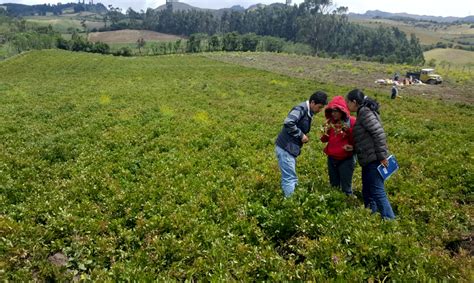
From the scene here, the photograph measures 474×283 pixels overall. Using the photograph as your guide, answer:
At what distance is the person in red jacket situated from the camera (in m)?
8.16

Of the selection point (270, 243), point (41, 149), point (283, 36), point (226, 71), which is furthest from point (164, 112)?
point (283, 36)

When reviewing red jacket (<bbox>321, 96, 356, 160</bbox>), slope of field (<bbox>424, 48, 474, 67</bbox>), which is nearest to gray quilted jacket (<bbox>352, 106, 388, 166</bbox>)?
red jacket (<bbox>321, 96, 356, 160</bbox>)

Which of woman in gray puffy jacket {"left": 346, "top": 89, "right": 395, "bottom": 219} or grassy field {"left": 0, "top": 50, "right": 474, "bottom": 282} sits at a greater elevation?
woman in gray puffy jacket {"left": 346, "top": 89, "right": 395, "bottom": 219}

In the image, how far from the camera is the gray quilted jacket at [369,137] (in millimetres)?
7688

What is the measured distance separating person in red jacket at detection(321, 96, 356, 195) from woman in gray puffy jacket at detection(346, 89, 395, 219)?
0.63 feet

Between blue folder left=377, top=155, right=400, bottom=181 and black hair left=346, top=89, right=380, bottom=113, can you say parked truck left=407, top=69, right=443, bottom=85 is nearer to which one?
blue folder left=377, top=155, right=400, bottom=181

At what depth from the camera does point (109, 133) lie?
16.5 metres

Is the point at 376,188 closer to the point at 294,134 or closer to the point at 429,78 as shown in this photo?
the point at 294,134

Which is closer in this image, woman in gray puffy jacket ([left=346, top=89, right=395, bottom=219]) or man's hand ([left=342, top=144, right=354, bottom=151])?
woman in gray puffy jacket ([left=346, top=89, right=395, bottom=219])

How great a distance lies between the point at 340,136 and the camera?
8.27 m

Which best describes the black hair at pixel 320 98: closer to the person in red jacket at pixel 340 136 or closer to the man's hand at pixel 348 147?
the person in red jacket at pixel 340 136

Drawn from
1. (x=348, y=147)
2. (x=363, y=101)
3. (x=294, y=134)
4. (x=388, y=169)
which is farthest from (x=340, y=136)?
(x=388, y=169)

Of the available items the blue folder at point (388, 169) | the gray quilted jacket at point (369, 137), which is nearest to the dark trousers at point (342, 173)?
the gray quilted jacket at point (369, 137)

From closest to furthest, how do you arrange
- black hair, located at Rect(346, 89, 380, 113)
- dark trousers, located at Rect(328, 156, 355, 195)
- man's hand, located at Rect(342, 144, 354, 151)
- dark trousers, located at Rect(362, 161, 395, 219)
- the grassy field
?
the grassy field
black hair, located at Rect(346, 89, 380, 113)
dark trousers, located at Rect(362, 161, 395, 219)
man's hand, located at Rect(342, 144, 354, 151)
dark trousers, located at Rect(328, 156, 355, 195)
